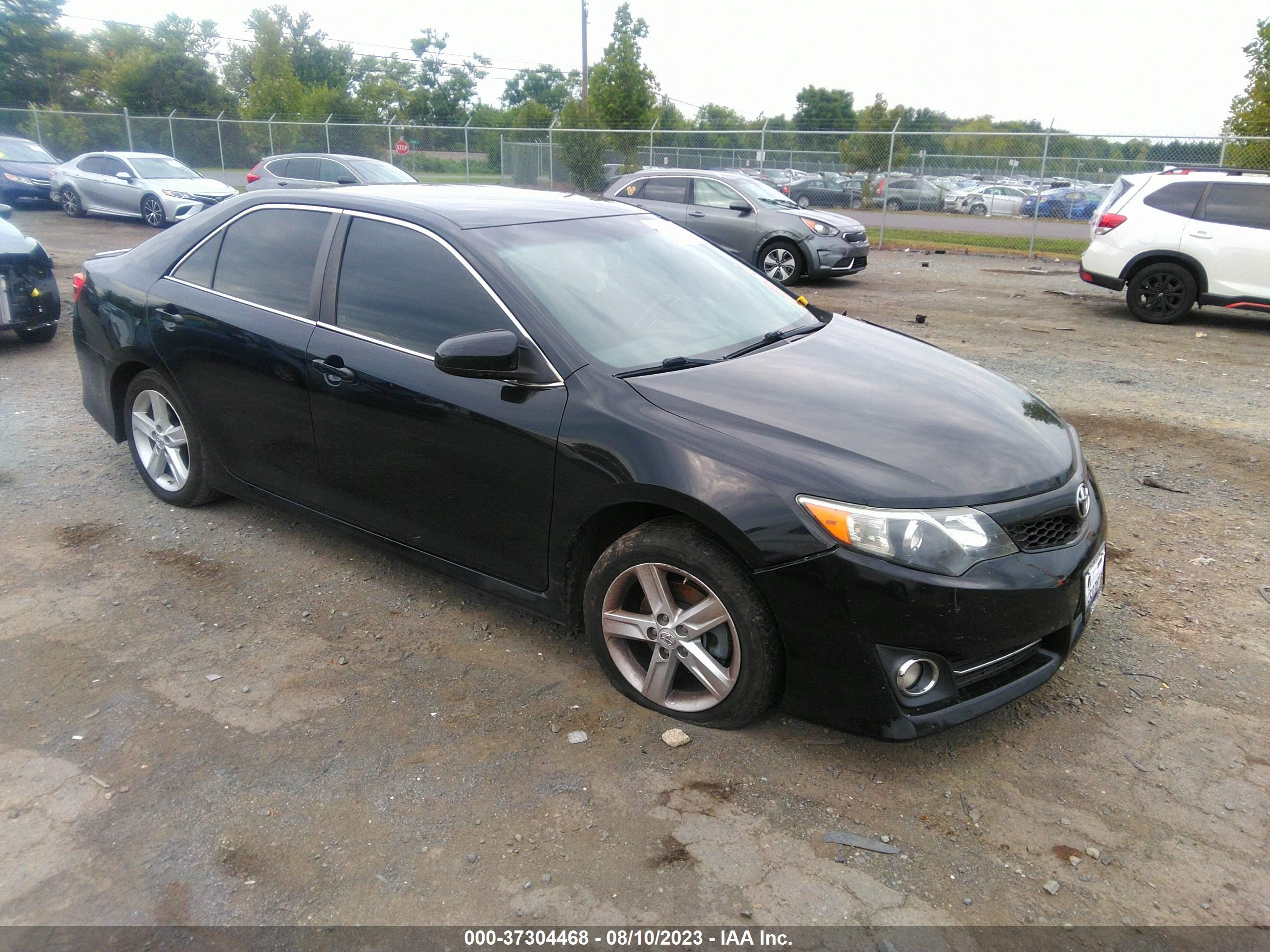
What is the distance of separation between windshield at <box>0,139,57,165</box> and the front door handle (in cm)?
2275

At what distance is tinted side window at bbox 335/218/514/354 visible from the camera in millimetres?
3553

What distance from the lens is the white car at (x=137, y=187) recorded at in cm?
1838

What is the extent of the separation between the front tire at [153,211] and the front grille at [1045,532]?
19330 millimetres

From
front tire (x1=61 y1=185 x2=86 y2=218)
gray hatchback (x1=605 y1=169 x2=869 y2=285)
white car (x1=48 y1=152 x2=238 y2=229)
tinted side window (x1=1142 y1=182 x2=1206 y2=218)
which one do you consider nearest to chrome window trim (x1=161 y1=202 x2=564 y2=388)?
gray hatchback (x1=605 y1=169 x2=869 y2=285)

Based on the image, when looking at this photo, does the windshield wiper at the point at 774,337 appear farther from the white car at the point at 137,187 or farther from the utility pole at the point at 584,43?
the utility pole at the point at 584,43

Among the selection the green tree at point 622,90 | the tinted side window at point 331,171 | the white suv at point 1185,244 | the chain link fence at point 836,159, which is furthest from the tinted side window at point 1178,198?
the green tree at point 622,90

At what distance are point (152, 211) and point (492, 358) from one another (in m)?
18.4

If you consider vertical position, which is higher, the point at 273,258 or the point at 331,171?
the point at 331,171

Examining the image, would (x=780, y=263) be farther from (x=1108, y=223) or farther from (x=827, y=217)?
(x=1108, y=223)

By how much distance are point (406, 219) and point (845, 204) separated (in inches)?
844

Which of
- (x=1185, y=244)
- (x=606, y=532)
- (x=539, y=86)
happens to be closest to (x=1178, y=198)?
(x=1185, y=244)

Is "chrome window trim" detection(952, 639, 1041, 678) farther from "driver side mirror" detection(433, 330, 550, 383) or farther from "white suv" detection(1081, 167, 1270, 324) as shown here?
"white suv" detection(1081, 167, 1270, 324)

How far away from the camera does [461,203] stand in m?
4.07

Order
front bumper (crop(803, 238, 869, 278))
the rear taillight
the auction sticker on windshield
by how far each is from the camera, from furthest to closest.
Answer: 1. front bumper (crop(803, 238, 869, 278))
2. the rear taillight
3. the auction sticker on windshield
